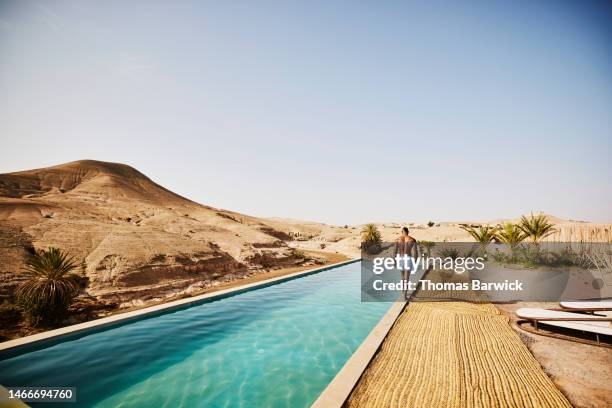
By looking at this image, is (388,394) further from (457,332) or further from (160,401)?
(160,401)

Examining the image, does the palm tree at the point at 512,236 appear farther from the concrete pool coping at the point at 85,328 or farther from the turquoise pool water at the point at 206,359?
the concrete pool coping at the point at 85,328

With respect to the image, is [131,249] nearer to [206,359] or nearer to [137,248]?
[137,248]

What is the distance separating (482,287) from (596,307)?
15.8 ft

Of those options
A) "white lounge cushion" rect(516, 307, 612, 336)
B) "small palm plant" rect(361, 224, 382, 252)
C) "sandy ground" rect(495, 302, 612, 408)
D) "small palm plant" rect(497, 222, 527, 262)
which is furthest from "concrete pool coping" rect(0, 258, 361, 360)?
"small palm plant" rect(361, 224, 382, 252)

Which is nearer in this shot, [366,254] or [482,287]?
[482,287]

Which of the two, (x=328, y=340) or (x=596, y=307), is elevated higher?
(x=596, y=307)

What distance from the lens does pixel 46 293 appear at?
8344 millimetres

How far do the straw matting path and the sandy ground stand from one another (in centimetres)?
18

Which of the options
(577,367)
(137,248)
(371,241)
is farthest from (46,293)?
(371,241)

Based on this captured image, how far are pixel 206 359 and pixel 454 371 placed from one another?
510 centimetres

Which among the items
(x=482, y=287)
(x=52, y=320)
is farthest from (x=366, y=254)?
(x=52, y=320)

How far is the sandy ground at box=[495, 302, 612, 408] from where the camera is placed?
387 centimetres

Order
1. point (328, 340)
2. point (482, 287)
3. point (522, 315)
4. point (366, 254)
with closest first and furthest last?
1. point (522, 315)
2. point (328, 340)
3. point (482, 287)
4. point (366, 254)

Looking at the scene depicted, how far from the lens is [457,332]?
638 centimetres
